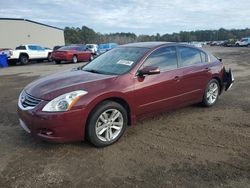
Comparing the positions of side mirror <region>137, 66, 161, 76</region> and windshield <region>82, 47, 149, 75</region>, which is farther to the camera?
windshield <region>82, 47, 149, 75</region>

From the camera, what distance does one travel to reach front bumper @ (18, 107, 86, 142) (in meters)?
3.68

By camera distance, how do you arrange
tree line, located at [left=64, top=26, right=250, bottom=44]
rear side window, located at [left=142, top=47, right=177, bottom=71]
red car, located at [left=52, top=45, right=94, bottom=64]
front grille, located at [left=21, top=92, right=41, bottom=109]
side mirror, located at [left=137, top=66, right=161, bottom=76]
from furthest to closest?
tree line, located at [left=64, top=26, right=250, bottom=44], red car, located at [left=52, top=45, right=94, bottom=64], rear side window, located at [left=142, top=47, right=177, bottom=71], side mirror, located at [left=137, top=66, right=161, bottom=76], front grille, located at [left=21, top=92, right=41, bottom=109]

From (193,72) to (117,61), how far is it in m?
1.69

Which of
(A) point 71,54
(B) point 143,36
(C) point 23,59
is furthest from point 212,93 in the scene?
(B) point 143,36

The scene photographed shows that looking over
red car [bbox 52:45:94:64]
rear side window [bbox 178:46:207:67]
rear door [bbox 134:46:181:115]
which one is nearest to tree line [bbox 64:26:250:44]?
red car [bbox 52:45:94:64]

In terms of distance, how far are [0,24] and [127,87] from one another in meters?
35.6

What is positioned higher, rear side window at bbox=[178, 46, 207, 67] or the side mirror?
rear side window at bbox=[178, 46, 207, 67]

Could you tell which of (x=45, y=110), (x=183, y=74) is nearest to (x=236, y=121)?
(x=183, y=74)

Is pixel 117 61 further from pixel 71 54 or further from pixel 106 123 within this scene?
pixel 71 54

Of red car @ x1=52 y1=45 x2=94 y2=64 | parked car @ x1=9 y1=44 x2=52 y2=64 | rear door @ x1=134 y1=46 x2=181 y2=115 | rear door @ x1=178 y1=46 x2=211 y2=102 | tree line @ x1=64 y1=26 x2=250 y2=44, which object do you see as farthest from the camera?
tree line @ x1=64 y1=26 x2=250 y2=44

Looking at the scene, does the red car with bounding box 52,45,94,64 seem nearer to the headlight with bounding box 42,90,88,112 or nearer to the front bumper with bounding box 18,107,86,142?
the front bumper with bounding box 18,107,86,142

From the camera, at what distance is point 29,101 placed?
3.99 meters

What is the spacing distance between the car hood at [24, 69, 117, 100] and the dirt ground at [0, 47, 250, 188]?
34.0 inches

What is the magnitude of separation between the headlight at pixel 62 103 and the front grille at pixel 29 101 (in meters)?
0.23
